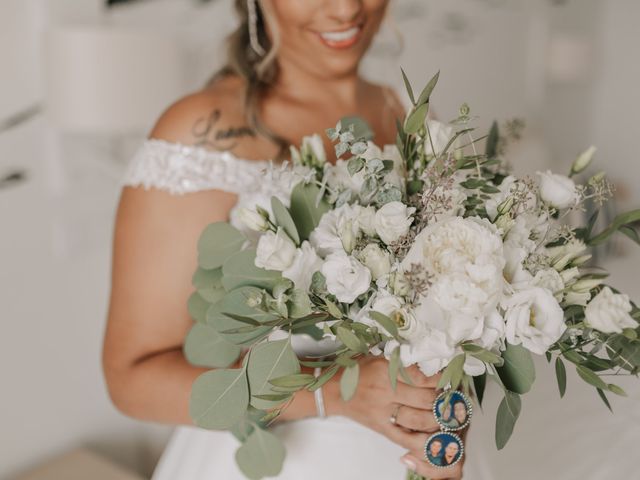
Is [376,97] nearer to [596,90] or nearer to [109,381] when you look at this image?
[109,381]

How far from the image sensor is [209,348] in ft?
2.82

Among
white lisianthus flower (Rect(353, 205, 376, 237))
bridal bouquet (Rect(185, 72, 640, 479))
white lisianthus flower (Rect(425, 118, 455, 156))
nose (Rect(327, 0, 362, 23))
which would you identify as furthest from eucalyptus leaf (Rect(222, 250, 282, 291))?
nose (Rect(327, 0, 362, 23))

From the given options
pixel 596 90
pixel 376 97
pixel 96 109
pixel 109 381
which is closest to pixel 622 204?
pixel 596 90

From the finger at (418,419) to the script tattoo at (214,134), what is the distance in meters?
0.50

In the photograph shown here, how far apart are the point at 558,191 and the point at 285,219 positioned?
0.92 ft

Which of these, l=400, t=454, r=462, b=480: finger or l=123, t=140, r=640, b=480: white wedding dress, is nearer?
l=400, t=454, r=462, b=480: finger

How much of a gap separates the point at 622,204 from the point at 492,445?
2.07 m

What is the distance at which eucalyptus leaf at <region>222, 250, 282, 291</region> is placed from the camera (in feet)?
2.42

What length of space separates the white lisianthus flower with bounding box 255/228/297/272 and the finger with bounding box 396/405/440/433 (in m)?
0.22

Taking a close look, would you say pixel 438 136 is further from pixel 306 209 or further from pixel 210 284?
pixel 210 284

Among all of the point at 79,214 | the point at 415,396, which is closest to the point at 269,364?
the point at 415,396

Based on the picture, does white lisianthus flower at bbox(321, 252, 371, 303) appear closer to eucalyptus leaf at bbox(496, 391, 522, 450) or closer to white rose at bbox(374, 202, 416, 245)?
white rose at bbox(374, 202, 416, 245)

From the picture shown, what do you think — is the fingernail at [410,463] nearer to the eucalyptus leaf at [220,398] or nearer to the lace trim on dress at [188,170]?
the eucalyptus leaf at [220,398]

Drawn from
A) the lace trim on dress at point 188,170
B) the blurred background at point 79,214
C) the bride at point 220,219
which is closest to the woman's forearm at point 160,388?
the bride at point 220,219
